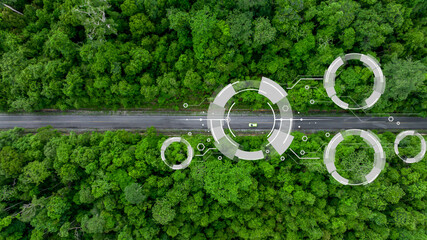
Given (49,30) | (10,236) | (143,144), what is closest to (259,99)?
(143,144)

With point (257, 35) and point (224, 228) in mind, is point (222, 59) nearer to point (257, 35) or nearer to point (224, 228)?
point (257, 35)
